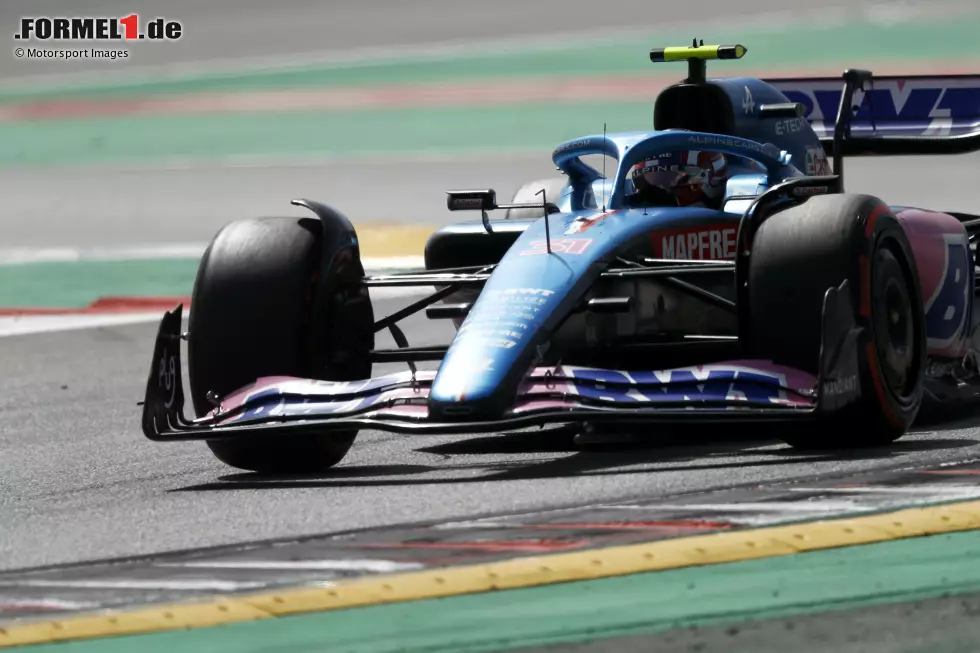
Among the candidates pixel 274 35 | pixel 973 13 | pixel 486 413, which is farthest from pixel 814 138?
pixel 274 35

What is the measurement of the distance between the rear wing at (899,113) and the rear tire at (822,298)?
2.81m

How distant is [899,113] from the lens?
10695 mm

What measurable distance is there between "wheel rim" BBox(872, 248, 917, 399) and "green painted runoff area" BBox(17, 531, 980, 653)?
2.23m

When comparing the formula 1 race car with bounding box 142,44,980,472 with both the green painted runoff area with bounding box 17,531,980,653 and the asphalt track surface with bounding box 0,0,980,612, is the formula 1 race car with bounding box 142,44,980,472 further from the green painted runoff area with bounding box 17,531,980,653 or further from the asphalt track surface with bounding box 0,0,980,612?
the green painted runoff area with bounding box 17,531,980,653

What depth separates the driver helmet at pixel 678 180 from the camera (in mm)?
8734

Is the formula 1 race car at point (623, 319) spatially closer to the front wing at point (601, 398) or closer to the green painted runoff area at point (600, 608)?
the front wing at point (601, 398)

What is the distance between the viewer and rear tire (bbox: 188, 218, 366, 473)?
7715 millimetres

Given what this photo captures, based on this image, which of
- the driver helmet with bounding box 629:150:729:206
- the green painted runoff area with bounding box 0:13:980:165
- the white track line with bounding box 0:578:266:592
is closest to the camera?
the white track line with bounding box 0:578:266:592

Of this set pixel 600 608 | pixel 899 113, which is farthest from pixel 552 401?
pixel 899 113

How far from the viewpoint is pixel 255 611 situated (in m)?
4.82

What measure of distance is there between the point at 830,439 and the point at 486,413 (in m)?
1.31


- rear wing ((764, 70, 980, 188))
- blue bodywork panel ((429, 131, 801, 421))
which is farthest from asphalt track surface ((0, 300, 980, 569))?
rear wing ((764, 70, 980, 188))

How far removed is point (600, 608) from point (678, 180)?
4.29m

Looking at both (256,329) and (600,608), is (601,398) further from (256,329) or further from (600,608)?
(600,608)
